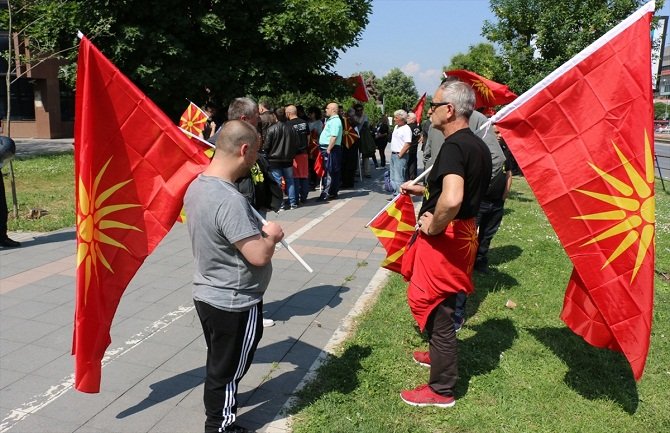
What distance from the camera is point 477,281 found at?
6.13 m

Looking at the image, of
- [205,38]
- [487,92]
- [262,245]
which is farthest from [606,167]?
[205,38]

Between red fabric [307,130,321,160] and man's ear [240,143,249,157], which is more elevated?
man's ear [240,143,249,157]

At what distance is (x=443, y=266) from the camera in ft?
11.5

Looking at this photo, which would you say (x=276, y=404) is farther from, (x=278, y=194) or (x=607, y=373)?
(x=607, y=373)

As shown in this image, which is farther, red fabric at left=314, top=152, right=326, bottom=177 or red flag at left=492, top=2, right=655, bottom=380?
red fabric at left=314, top=152, right=326, bottom=177

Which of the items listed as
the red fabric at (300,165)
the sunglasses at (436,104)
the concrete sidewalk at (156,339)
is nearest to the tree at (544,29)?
the red fabric at (300,165)

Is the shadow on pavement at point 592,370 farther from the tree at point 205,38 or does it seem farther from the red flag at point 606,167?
the tree at point 205,38

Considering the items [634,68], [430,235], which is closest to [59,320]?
[430,235]

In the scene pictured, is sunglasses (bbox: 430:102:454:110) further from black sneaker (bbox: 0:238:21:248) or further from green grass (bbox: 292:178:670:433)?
black sneaker (bbox: 0:238:21:248)

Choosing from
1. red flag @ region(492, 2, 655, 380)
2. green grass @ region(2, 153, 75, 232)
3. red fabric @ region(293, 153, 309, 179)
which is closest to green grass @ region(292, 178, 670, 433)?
red flag @ region(492, 2, 655, 380)

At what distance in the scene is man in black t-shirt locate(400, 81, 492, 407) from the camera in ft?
10.6

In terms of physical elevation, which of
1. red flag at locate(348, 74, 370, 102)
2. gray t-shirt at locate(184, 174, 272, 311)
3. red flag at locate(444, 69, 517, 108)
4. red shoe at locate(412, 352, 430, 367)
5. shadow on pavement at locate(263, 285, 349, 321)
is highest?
red flag at locate(348, 74, 370, 102)

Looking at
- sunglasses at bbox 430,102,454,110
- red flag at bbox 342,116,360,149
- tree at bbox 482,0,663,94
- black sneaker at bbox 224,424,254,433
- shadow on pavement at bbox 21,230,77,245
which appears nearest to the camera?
black sneaker at bbox 224,424,254,433

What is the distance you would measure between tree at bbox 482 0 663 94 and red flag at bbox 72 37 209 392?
14.0m
